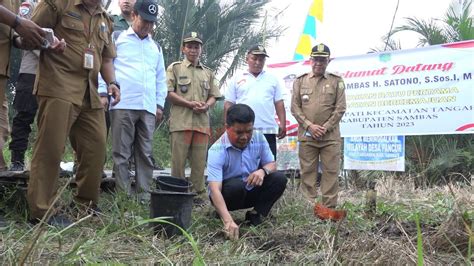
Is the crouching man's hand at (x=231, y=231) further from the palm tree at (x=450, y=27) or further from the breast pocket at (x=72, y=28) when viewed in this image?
the palm tree at (x=450, y=27)

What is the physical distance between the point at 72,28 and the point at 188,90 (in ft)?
5.15

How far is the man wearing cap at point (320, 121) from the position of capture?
4828mm

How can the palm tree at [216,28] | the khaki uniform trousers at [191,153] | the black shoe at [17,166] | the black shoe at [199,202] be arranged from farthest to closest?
1. the palm tree at [216,28]
2. the khaki uniform trousers at [191,153]
3. the black shoe at [199,202]
4. the black shoe at [17,166]

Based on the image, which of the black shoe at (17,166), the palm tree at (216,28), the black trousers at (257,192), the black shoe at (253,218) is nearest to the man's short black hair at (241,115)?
the black trousers at (257,192)

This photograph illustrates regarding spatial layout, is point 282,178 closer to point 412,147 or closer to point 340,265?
point 340,265

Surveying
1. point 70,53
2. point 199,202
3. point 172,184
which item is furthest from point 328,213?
point 70,53

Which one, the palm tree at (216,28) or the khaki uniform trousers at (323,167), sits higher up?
the palm tree at (216,28)

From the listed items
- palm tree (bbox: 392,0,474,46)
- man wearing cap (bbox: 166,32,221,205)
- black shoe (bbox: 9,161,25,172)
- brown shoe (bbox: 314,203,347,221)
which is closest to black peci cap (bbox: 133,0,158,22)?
man wearing cap (bbox: 166,32,221,205)

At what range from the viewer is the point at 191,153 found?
15.0 ft

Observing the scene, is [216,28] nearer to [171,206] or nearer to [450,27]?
[450,27]

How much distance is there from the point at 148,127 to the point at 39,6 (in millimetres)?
1385

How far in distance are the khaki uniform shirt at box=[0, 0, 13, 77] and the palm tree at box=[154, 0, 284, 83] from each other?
835 cm

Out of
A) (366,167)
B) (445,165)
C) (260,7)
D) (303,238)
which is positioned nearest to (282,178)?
(303,238)

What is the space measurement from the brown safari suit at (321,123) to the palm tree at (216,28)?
21.9 feet
